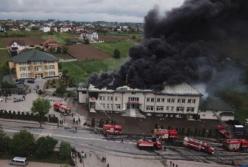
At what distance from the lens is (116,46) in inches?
5871

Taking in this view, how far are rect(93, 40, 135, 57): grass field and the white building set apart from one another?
7423 centimetres

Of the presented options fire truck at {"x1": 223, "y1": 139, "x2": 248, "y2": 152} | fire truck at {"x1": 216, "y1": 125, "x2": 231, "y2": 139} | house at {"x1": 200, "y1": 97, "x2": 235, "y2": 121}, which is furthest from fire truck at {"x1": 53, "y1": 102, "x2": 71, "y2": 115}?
fire truck at {"x1": 223, "y1": 139, "x2": 248, "y2": 152}

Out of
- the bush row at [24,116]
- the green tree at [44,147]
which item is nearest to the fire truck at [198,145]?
the green tree at [44,147]

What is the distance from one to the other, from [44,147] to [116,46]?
11181 centimetres

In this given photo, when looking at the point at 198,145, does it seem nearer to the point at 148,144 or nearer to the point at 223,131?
the point at 148,144

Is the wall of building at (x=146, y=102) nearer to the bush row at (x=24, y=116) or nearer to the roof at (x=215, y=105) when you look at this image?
the roof at (x=215, y=105)

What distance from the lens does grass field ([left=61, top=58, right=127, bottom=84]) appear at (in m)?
92.2

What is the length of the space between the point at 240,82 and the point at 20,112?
51843mm

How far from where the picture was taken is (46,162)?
135ft

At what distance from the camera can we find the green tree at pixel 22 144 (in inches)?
1613

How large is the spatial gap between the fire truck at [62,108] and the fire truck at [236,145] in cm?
2852

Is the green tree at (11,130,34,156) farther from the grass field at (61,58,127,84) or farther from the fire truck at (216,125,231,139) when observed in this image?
the grass field at (61,58,127,84)

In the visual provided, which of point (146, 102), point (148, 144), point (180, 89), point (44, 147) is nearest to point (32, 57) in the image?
point (146, 102)

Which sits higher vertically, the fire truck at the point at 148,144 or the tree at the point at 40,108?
the tree at the point at 40,108
